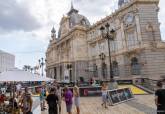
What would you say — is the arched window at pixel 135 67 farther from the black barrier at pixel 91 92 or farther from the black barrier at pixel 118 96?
the black barrier at pixel 118 96

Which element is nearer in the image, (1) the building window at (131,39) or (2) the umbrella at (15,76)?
(2) the umbrella at (15,76)

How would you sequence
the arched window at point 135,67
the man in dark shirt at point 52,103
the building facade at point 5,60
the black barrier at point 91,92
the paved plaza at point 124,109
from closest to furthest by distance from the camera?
1. the man in dark shirt at point 52,103
2. the paved plaza at point 124,109
3. the black barrier at point 91,92
4. the arched window at point 135,67
5. the building facade at point 5,60

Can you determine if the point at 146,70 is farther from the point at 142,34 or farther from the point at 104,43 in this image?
the point at 104,43

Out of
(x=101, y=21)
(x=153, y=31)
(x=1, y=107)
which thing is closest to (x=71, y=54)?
(x=101, y=21)

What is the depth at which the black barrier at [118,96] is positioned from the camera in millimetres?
15023

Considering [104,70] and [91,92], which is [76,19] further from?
[91,92]

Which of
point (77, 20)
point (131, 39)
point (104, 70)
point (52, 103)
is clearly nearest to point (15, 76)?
point (52, 103)


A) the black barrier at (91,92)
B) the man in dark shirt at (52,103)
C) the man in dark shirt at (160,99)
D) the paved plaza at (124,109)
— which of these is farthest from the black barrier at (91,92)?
the man in dark shirt at (160,99)

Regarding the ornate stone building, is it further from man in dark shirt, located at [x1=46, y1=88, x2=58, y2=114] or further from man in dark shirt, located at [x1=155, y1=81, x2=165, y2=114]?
man in dark shirt, located at [x1=155, y1=81, x2=165, y2=114]

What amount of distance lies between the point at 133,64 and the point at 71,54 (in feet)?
65.0

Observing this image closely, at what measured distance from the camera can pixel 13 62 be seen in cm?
12825

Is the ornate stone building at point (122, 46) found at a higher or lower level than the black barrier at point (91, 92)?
higher

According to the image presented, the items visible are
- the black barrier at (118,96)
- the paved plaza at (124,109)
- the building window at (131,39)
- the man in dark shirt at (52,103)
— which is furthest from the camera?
the building window at (131,39)

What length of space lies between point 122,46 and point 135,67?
16.7 ft
